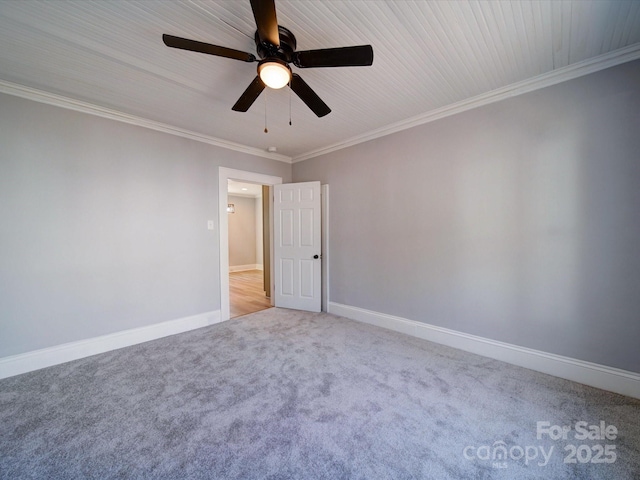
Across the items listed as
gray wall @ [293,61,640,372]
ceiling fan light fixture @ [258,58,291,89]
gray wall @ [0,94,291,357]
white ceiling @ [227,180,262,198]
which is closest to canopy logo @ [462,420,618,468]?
gray wall @ [293,61,640,372]

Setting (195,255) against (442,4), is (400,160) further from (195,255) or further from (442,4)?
(195,255)

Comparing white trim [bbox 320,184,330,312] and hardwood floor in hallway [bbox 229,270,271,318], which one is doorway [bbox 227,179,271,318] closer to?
hardwood floor in hallway [bbox 229,270,271,318]

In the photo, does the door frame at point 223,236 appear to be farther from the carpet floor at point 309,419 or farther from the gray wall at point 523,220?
the gray wall at point 523,220

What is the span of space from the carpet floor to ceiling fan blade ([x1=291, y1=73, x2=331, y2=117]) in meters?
2.32

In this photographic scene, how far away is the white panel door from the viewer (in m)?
4.15

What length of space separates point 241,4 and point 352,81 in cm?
109

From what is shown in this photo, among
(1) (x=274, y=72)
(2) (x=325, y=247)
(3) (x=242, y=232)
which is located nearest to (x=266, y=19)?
(1) (x=274, y=72)

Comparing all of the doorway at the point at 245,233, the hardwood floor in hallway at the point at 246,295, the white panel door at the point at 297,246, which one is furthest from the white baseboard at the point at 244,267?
the white panel door at the point at 297,246

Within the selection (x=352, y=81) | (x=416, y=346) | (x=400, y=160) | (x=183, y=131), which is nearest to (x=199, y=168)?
(x=183, y=131)

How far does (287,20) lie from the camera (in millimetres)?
1633

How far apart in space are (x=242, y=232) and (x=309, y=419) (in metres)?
7.58

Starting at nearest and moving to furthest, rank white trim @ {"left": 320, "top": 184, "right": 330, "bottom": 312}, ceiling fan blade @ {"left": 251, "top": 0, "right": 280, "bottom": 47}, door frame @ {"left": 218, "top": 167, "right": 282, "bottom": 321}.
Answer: ceiling fan blade @ {"left": 251, "top": 0, "right": 280, "bottom": 47} → door frame @ {"left": 218, "top": 167, "right": 282, "bottom": 321} → white trim @ {"left": 320, "top": 184, "right": 330, "bottom": 312}

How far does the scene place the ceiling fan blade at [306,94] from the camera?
1776 millimetres

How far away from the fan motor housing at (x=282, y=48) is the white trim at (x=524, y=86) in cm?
191
